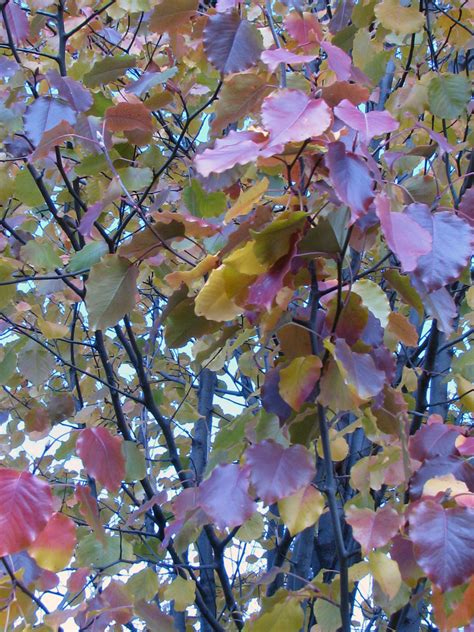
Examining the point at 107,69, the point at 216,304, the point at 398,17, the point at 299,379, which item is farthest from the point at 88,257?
the point at 398,17

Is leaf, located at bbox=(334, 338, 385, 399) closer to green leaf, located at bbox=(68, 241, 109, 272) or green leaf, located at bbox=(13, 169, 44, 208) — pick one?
green leaf, located at bbox=(68, 241, 109, 272)

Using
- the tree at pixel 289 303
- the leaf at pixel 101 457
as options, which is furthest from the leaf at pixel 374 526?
the leaf at pixel 101 457

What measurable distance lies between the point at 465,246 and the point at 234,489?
370 mm

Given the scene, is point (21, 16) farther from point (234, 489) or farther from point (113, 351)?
point (113, 351)

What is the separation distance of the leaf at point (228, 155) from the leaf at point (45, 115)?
21.7 inches

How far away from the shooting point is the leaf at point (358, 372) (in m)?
0.70

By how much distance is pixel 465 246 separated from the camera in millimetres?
694

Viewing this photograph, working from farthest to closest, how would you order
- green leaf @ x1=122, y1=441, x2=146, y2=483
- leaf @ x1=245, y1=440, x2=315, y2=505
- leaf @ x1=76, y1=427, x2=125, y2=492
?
1. green leaf @ x1=122, y1=441, x2=146, y2=483
2. leaf @ x1=76, y1=427, x2=125, y2=492
3. leaf @ x1=245, y1=440, x2=315, y2=505

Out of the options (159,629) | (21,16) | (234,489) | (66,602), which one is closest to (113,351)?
(66,602)

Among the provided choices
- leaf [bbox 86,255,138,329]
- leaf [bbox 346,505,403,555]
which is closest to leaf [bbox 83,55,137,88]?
leaf [bbox 86,255,138,329]

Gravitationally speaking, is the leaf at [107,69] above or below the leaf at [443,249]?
above

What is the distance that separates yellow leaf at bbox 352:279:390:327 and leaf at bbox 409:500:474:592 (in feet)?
0.74

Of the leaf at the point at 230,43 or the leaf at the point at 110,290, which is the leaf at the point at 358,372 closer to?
the leaf at the point at 110,290

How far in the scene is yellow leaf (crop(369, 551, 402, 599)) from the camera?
2.65ft
